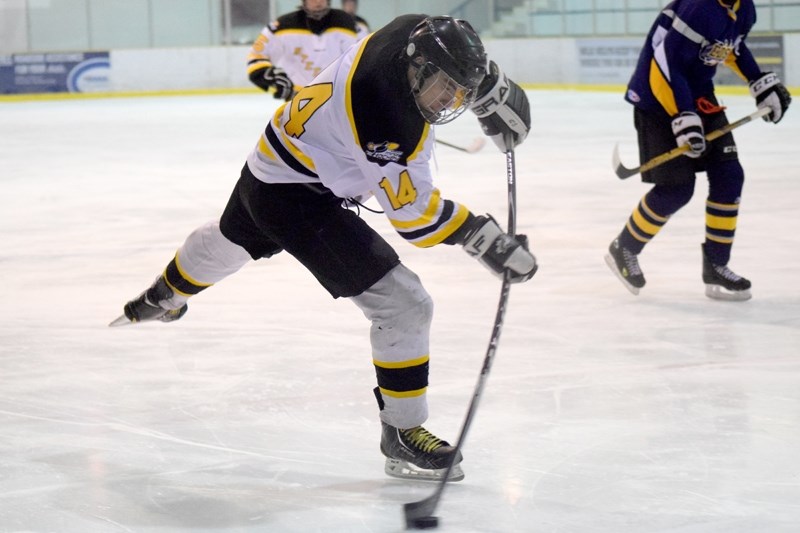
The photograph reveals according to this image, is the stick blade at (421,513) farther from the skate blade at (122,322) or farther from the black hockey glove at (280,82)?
the black hockey glove at (280,82)

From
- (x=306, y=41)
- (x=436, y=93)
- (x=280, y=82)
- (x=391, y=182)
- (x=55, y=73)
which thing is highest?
(x=436, y=93)

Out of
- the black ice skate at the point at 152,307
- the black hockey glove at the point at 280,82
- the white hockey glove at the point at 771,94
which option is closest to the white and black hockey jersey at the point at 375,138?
the black ice skate at the point at 152,307

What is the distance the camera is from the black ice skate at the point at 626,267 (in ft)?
13.7

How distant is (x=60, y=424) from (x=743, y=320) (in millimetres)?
2047

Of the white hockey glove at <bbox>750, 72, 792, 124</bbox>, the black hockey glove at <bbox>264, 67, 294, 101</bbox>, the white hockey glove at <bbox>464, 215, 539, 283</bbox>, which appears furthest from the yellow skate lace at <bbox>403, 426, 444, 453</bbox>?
the black hockey glove at <bbox>264, 67, 294, 101</bbox>

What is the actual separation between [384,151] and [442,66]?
182mm

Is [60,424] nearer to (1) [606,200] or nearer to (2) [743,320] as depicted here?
(2) [743,320]

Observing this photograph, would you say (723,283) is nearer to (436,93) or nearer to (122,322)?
(122,322)

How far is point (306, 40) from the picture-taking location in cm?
702

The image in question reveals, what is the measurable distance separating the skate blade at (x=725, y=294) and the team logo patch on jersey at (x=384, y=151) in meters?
2.13

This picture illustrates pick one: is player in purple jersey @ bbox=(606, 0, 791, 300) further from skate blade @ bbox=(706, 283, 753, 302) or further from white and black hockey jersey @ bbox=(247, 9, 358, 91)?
white and black hockey jersey @ bbox=(247, 9, 358, 91)

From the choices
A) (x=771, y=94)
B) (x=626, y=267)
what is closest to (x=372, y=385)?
(x=626, y=267)

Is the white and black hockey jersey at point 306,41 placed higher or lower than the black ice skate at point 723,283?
higher

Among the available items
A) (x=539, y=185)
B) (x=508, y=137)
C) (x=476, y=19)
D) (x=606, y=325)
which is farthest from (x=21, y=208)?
(x=476, y=19)
